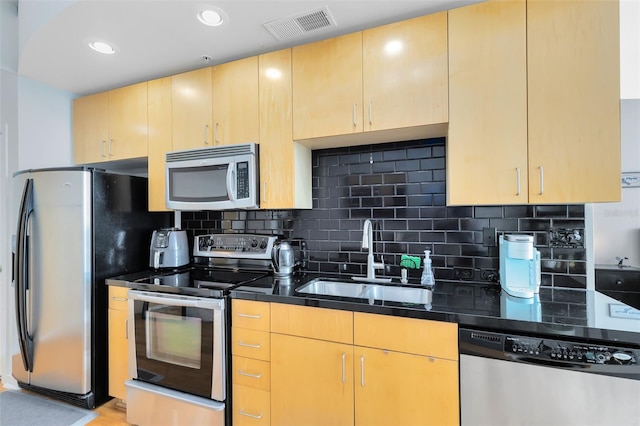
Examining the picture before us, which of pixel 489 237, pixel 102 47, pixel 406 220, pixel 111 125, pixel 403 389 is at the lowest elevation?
pixel 403 389

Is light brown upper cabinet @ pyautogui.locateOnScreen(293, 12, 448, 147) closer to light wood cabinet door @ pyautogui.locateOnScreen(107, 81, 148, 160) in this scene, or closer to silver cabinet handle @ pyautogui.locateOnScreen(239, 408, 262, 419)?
light wood cabinet door @ pyautogui.locateOnScreen(107, 81, 148, 160)

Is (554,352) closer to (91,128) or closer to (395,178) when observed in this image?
(395,178)

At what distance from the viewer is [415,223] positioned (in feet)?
6.30

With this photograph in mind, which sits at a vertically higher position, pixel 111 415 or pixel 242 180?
pixel 242 180

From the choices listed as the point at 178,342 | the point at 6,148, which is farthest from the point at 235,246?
the point at 6,148

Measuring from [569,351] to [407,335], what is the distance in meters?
0.59

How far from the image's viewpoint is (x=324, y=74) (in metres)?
1.77

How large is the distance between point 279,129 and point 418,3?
1048 mm

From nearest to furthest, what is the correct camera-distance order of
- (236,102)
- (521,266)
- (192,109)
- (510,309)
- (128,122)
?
(510,309) < (521,266) < (236,102) < (192,109) < (128,122)

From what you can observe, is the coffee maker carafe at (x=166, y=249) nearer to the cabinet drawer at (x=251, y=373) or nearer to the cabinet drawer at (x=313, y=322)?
the cabinet drawer at (x=251, y=373)

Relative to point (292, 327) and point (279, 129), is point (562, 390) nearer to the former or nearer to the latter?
point (292, 327)

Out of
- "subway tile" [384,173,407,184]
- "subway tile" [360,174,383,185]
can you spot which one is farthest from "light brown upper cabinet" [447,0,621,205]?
"subway tile" [360,174,383,185]

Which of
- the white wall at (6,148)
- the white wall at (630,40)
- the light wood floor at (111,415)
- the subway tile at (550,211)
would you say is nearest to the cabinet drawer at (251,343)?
the light wood floor at (111,415)

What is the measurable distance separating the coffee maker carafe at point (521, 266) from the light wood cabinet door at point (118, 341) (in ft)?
7.87
